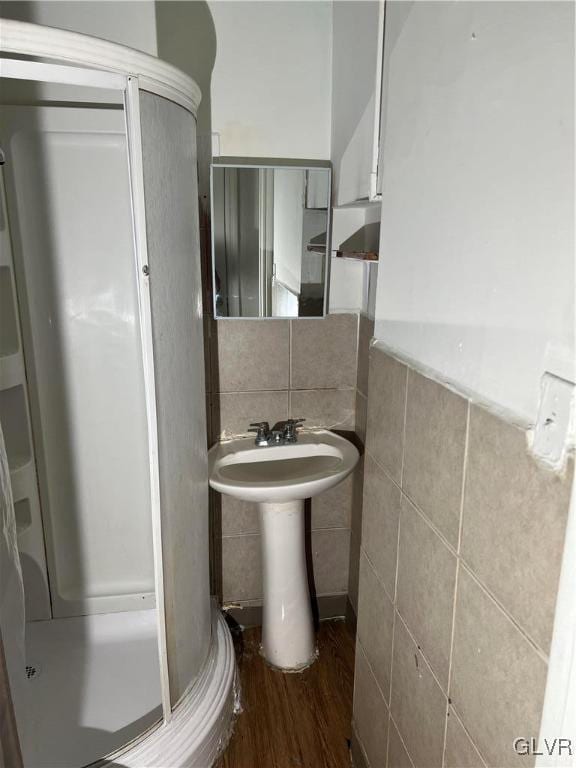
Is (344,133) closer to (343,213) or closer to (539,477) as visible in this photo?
(343,213)

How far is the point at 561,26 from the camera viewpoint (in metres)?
0.66

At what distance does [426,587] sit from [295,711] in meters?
1.12

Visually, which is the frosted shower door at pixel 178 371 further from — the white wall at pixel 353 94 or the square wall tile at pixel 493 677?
the square wall tile at pixel 493 677

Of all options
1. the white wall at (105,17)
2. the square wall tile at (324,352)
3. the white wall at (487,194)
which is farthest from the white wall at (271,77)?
the white wall at (487,194)

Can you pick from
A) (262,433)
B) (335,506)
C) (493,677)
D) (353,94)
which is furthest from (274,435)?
(493,677)

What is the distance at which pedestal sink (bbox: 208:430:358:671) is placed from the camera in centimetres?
197

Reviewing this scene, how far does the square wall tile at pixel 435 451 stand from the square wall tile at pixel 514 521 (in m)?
0.04

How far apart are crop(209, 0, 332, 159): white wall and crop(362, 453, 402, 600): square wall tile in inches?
47.8

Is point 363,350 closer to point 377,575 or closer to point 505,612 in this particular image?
point 377,575

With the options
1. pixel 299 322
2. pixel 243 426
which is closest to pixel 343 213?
pixel 299 322

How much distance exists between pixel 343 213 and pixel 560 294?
4.81ft

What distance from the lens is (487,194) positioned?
83cm

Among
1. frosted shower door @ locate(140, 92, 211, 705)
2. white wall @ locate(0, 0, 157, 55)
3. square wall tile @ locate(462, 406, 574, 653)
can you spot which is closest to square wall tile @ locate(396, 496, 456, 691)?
square wall tile @ locate(462, 406, 574, 653)

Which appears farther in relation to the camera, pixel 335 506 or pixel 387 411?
pixel 335 506
